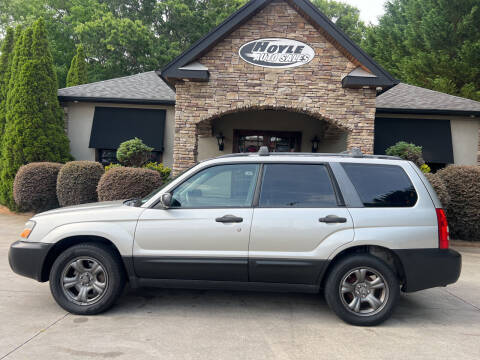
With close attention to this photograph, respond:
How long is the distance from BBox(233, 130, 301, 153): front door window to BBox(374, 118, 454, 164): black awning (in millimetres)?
2965

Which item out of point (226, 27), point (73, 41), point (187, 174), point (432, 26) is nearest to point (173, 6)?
point (73, 41)

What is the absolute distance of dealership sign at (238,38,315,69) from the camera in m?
9.55

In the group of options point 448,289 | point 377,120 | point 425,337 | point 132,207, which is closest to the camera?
point 425,337

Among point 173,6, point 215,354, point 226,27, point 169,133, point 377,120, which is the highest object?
point 173,6

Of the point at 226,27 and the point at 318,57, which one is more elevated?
the point at 226,27

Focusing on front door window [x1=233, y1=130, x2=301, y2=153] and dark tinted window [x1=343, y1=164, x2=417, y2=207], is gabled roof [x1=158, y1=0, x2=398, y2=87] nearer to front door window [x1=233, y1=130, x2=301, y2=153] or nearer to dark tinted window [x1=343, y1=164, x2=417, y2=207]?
front door window [x1=233, y1=130, x2=301, y2=153]

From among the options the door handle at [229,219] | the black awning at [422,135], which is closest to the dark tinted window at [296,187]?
the door handle at [229,219]

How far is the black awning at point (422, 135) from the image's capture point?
39.1 feet

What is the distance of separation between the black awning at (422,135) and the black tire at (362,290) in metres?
8.83

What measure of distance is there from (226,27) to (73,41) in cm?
2320

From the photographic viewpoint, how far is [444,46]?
62.8ft

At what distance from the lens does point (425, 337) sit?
358 cm

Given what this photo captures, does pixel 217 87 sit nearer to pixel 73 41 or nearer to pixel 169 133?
pixel 169 133

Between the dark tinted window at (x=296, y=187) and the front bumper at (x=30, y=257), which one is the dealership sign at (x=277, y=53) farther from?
the front bumper at (x=30, y=257)
